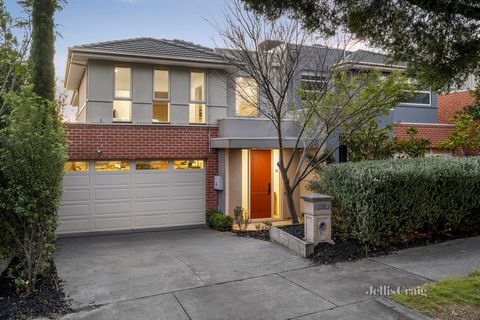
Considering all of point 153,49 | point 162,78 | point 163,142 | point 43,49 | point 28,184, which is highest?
point 153,49

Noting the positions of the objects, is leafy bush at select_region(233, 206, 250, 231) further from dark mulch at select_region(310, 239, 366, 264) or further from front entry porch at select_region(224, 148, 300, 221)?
dark mulch at select_region(310, 239, 366, 264)

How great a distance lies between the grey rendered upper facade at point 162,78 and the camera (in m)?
12.0

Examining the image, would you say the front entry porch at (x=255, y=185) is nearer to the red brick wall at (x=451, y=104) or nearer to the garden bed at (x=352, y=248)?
the garden bed at (x=352, y=248)

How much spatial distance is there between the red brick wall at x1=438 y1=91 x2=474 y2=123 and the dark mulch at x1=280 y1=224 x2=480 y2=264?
10.0 metres

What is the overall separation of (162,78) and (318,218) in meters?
7.73

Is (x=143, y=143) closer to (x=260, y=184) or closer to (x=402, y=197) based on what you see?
(x=260, y=184)

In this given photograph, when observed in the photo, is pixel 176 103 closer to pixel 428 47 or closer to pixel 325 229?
pixel 325 229

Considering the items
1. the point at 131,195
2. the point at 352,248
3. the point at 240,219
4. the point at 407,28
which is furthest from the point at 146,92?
the point at 407,28

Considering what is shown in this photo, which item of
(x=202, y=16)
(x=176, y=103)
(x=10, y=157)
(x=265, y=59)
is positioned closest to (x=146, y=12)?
(x=176, y=103)

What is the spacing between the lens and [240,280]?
6570 mm

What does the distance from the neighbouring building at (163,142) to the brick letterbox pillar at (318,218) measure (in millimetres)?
4178

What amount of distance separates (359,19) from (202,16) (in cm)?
497

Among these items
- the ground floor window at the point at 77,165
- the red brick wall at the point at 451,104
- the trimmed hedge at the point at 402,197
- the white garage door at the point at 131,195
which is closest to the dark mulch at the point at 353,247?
the trimmed hedge at the point at 402,197

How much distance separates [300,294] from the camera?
19.0 ft
